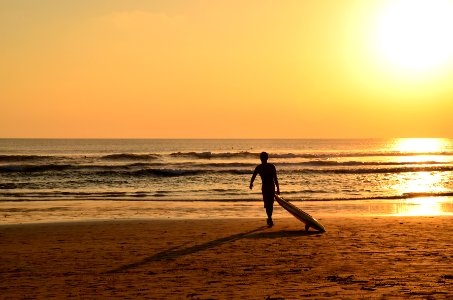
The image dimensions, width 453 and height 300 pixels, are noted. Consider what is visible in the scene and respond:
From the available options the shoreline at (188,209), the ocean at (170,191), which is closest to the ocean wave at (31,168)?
the ocean at (170,191)

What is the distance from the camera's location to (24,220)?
54.6 feet

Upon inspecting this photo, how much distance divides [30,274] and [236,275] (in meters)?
2.98

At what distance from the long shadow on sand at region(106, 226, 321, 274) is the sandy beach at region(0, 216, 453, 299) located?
0.02 m

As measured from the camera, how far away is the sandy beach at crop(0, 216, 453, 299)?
723cm

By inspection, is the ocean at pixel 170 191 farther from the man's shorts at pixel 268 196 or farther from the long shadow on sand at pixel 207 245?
the long shadow on sand at pixel 207 245

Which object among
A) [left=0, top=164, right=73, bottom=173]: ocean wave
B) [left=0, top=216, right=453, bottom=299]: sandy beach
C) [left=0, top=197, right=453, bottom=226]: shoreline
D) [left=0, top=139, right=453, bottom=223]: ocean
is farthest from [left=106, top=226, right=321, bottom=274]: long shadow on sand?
[left=0, top=164, right=73, bottom=173]: ocean wave

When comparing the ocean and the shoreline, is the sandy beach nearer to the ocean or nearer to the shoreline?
the shoreline

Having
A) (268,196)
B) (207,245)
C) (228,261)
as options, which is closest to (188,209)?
(268,196)

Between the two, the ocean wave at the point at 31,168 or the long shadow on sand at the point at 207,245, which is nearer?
the long shadow on sand at the point at 207,245

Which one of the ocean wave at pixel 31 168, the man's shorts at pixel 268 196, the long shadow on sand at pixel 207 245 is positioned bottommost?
the ocean wave at pixel 31 168

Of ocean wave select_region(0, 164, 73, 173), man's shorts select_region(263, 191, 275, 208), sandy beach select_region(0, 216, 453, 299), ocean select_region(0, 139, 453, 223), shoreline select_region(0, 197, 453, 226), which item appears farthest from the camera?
ocean wave select_region(0, 164, 73, 173)

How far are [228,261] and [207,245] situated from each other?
185 centimetres

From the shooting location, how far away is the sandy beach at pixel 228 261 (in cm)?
723

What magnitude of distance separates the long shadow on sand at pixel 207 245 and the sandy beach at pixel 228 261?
2 cm
